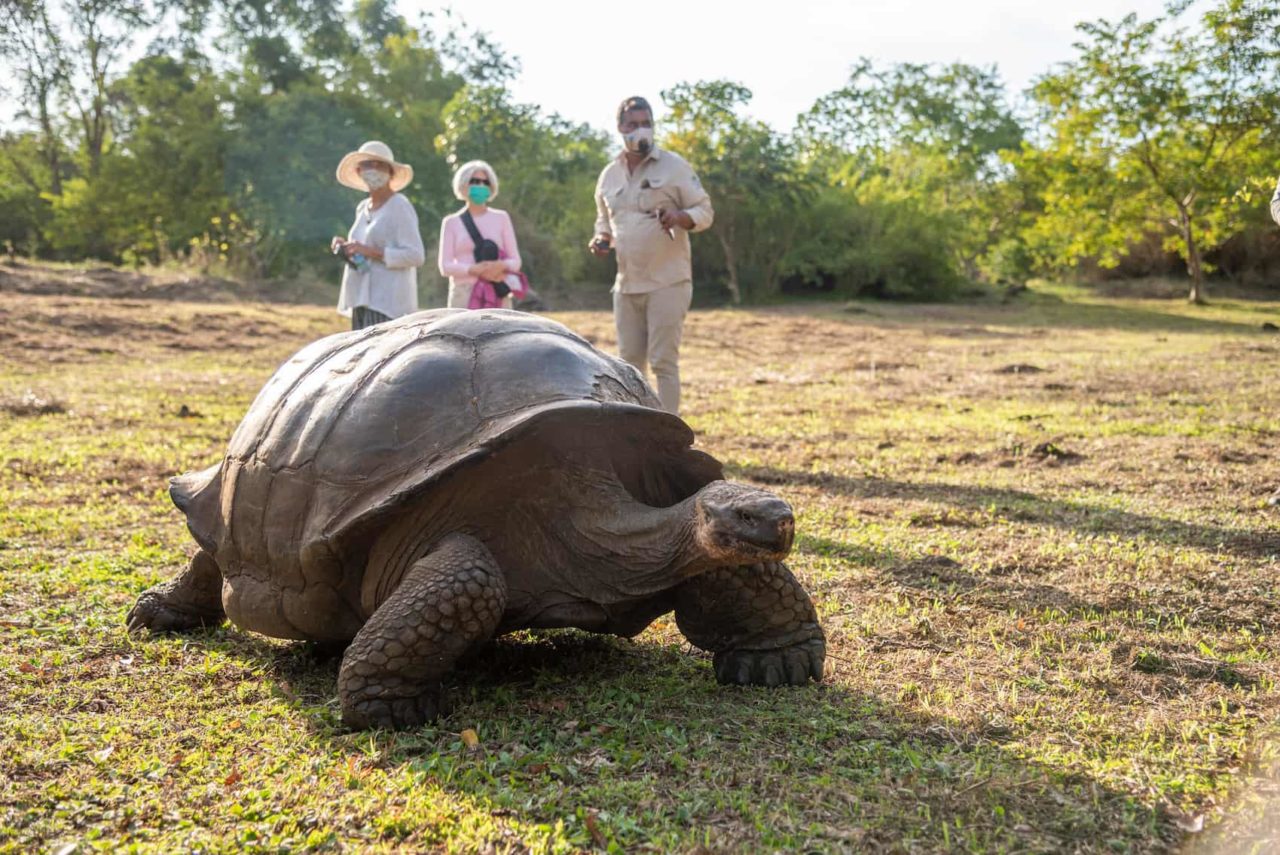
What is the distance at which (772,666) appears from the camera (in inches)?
117

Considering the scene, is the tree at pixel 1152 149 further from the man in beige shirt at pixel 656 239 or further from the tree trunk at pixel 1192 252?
the man in beige shirt at pixel 656 239

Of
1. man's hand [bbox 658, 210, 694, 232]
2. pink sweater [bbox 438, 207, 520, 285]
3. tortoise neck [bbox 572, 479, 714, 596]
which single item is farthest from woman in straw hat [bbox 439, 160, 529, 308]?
tortoise neck [bbox 572, 479, 714, 596]

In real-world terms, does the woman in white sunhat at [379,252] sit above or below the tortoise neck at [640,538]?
above

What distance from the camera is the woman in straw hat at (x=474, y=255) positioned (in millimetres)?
6414

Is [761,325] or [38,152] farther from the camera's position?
[38,152]

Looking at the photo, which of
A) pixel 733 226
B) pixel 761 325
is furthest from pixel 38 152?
pixel 761 325

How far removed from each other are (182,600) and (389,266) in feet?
9.41

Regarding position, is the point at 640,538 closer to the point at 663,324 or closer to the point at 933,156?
the point at 663,324

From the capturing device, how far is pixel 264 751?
2.59 metres

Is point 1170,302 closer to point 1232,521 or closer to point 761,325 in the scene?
point 761,325

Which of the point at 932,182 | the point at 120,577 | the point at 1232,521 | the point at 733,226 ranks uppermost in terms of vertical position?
the point at 932,182

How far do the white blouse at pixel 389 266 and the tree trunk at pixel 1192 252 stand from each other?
759 inches

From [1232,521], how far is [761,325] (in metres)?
12.8

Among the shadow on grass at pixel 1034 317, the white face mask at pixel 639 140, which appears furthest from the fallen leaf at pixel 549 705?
the shadow on grass at pixel 1034 317
